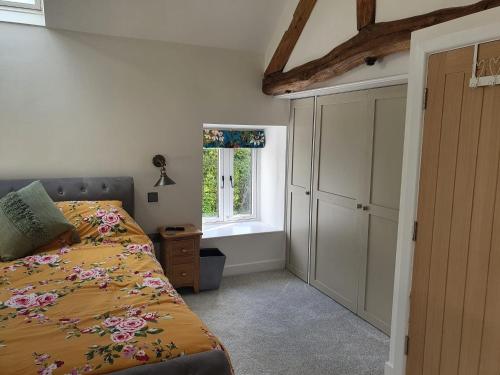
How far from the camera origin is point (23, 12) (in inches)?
125

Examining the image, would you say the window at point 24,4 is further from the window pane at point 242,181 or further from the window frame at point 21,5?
the window pane at point 242,181

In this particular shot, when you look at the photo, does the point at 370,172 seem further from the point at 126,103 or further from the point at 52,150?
the point at 52,150

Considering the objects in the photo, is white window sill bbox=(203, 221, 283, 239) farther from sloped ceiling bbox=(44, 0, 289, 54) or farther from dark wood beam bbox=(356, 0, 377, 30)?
dark wood beam bbox=(356, 0, 377, 30)

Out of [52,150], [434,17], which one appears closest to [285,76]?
[434,17]

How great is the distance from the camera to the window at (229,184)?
4402 millimetres

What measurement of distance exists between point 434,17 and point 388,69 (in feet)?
1.73

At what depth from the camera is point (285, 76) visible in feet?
12.0

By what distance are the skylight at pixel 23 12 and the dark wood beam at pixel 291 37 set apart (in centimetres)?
201

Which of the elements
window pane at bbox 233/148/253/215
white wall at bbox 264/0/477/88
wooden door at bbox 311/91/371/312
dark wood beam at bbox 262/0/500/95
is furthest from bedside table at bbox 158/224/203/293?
white wall at bbox 264/0/477/88

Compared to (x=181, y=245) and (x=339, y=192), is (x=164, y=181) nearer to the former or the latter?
(x=181, y=245)

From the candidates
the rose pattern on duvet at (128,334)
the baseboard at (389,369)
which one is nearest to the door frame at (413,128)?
the baseboard at (389,369)

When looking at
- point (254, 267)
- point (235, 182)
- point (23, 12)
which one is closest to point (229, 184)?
point (235, 182)

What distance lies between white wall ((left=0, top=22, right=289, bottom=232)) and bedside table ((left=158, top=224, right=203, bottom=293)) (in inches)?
13.2

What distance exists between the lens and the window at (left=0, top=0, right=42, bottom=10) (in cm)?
315
